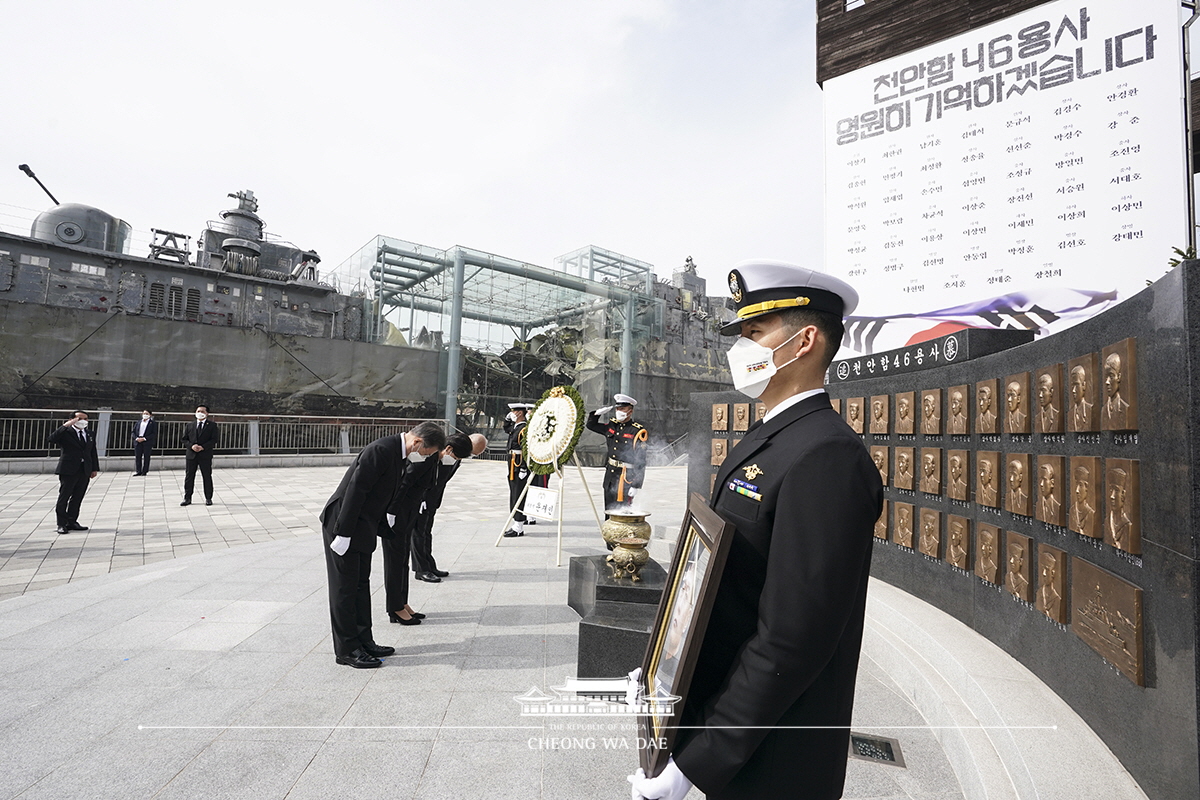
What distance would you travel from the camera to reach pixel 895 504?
5.75m

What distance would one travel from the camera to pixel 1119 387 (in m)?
2.69

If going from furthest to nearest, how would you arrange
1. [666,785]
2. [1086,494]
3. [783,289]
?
[1086,494] < [783,289] < [666,785]

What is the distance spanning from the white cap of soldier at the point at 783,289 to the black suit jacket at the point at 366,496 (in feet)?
11.0

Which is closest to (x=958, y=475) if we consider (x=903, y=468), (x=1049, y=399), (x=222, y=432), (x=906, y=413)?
(x=903, y=468)

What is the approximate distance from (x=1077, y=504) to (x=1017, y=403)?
101 centimetres

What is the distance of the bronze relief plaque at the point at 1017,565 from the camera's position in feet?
12.1

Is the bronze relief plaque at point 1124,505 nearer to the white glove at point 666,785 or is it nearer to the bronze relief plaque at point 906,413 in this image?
the white glove at point 666,785

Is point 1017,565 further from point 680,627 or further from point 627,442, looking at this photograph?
point 627,442

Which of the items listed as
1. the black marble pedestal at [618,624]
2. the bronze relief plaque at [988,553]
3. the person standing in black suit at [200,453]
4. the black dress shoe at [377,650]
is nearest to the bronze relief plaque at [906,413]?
the bronze relief plaque at [988,553]

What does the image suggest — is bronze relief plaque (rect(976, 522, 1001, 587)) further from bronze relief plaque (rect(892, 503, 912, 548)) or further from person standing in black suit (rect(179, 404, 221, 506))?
person standing in black suit (rect(179, 404, 221, 506))

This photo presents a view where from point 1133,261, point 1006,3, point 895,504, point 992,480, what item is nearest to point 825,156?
point 1006,3

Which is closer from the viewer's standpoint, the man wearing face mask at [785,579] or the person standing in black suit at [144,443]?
the man wearing face mask at [785,579]

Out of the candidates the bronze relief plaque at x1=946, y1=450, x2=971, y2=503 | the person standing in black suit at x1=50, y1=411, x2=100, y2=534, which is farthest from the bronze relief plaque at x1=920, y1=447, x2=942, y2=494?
the person standing in black suit at x1=50, y1=411, x2=100, y2=534

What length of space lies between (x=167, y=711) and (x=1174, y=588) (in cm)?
528
